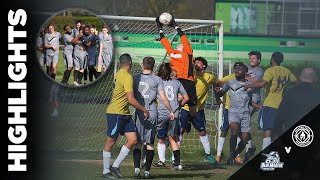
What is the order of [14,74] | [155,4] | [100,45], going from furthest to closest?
[155,4] < [100,45] < [14,74]

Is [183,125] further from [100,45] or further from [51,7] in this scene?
[51,7]

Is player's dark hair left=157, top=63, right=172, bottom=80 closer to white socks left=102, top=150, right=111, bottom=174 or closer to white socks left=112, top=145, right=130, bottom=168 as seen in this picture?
white socks left=112, top=145, right=130, bottom=168

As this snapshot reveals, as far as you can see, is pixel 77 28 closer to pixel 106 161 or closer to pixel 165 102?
pixel 165 102

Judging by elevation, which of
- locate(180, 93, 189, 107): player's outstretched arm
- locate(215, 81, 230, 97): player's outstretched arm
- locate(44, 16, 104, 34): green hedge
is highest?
locate(44, 16, 104, 34): green hedge

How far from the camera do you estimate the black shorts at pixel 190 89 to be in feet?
42.7

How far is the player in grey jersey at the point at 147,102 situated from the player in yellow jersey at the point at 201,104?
0.99 m

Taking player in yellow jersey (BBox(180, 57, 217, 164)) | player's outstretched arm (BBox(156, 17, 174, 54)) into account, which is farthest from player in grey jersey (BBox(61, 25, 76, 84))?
player in yellow jersey (BBox(180, 57, 217, 164))

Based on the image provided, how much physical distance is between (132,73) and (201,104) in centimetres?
105

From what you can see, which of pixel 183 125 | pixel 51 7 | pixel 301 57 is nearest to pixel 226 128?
pixel 183 125

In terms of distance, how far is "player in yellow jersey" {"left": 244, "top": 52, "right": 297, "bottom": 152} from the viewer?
1318 cm

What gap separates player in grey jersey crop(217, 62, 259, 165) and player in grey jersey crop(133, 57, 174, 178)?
3.88 ft

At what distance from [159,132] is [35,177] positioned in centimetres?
201

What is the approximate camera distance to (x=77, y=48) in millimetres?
12320

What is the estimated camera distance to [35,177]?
37.1 feet
